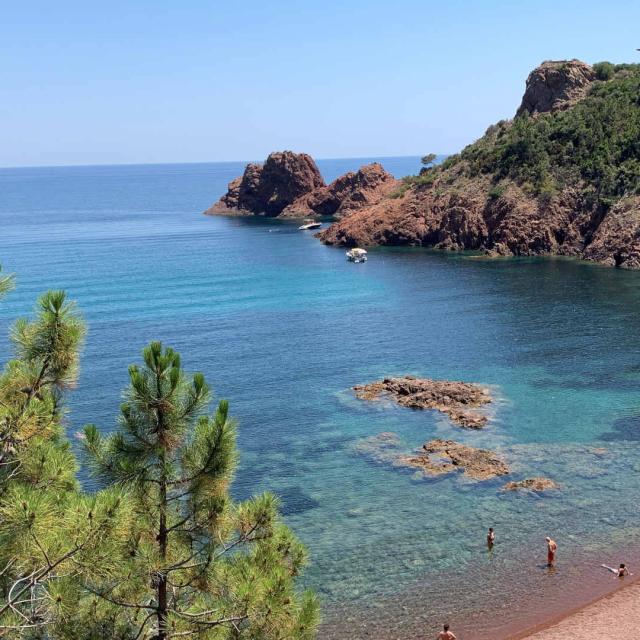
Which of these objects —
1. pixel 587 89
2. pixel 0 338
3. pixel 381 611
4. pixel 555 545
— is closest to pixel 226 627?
pixel 381 611

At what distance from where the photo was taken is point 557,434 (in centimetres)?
4272

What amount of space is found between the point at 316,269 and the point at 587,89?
61322 mm

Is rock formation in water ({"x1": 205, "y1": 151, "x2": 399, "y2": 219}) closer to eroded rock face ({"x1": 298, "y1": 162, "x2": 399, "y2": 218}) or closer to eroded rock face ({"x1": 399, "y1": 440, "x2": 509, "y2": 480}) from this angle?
eroded rock face ({"x1": 298, "y1": 162, "x2": 399, "y2": 218})

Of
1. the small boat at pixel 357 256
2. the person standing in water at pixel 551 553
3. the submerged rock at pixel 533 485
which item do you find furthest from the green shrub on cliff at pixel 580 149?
the person standing in water at pixel 551 553

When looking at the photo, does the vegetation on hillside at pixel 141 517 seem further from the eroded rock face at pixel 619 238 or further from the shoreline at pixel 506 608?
the eroded rock face at pixel 619 238

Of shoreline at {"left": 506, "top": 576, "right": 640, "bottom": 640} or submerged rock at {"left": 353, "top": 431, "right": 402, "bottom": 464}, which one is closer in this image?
shoreline at {"left": 506, "top": 576, "right": 640, "bottom": 640}

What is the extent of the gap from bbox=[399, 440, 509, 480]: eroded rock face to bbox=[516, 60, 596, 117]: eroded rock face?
100999 millimetres

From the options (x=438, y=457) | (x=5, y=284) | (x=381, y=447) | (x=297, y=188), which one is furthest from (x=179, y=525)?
(x=297, y=188)

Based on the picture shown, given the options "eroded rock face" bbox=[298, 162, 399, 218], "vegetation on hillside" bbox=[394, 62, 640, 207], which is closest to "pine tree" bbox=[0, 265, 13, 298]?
"vegetation on hillside" bbox=[394, 62, 640, 207]

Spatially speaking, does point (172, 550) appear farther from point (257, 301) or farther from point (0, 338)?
point (257, 301)

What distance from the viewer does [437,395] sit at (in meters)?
48.5

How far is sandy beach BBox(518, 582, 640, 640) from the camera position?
2597cm

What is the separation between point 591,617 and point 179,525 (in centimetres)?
1843

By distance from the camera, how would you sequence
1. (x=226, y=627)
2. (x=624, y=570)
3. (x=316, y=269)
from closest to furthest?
1. (x=226, y=627)
2. (x=624, y=570)
3. (x=316, y=269)
